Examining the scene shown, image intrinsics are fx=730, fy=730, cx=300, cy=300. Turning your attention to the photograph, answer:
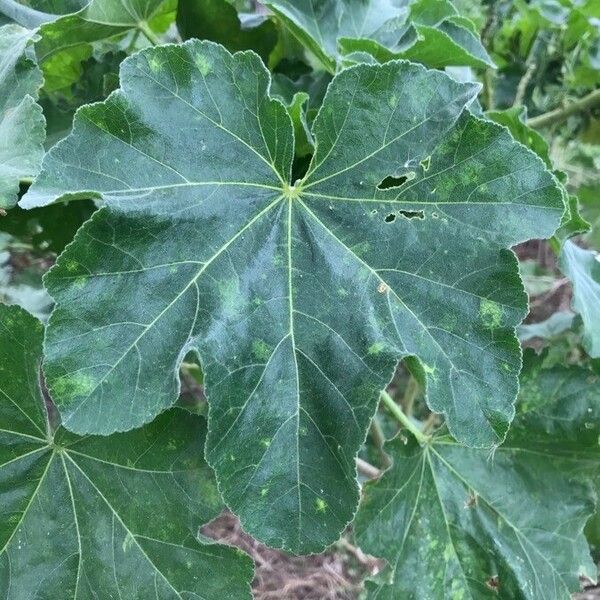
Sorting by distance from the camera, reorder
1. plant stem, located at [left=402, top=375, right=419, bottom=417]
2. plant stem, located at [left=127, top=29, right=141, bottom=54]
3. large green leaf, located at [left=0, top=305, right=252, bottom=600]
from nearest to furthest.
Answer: large green leaf, located at [left=0, top=305, right=252, bottom=600] < plant stem, located at [left=127, top=29, right=141, bottom=54] < plant stem, located at [left=402, top=375, right=419, bottom=417]

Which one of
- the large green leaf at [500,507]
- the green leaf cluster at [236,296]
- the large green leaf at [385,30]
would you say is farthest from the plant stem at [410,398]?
the large green leaf at [385,30]

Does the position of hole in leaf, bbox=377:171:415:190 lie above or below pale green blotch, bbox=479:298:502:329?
above

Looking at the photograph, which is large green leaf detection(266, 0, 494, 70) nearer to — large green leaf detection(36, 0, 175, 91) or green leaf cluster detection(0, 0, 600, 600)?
green leaf cluster detection(0, 0, 600, 600)

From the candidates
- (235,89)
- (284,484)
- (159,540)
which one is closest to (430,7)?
(235,89)

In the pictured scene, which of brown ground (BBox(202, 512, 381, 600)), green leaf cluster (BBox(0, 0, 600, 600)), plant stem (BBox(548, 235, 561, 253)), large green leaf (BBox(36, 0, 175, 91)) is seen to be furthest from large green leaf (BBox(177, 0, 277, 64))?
brown ground (BBox(202, 512, 381, 600))

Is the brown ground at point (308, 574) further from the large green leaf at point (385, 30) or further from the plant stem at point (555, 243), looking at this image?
the large green leaf at point (385, 30)

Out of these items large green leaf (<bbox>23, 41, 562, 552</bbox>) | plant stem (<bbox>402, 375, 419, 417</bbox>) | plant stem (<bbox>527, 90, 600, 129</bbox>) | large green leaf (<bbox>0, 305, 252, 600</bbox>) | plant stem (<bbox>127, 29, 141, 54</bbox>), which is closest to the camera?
large green leaf (<bbox>23, 41, 562, 552</bbox>)

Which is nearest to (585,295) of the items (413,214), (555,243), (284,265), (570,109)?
(555,243)

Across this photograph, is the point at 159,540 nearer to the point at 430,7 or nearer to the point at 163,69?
the point at 163,69
